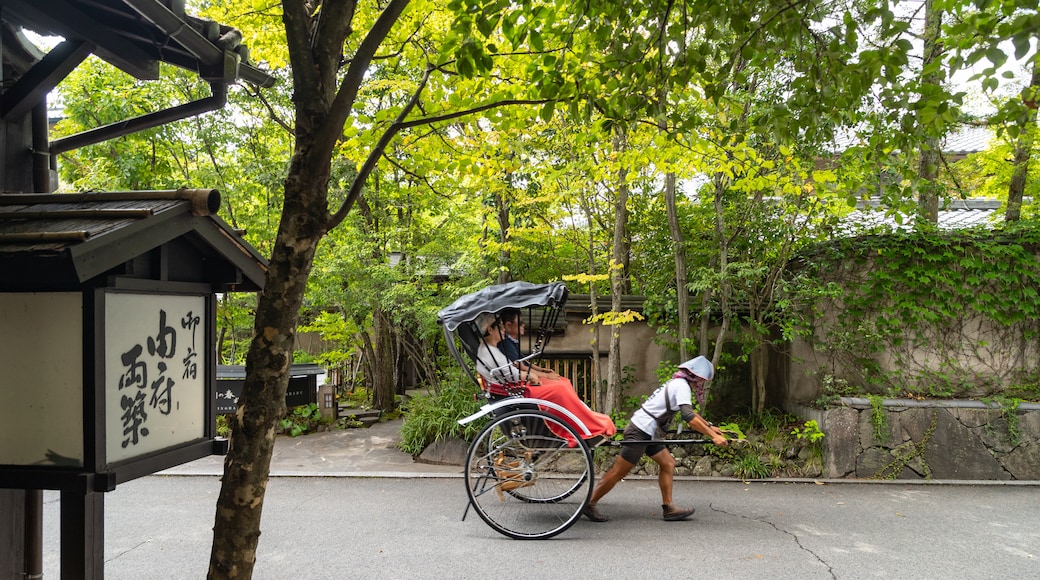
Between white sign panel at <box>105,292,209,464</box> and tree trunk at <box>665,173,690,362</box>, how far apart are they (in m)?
7.03

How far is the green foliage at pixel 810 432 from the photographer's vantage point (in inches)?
327

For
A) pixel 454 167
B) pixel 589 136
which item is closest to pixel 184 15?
pixel 454 167

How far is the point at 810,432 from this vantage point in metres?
8.39

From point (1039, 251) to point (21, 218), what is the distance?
11343mm

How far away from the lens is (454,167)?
6.04m

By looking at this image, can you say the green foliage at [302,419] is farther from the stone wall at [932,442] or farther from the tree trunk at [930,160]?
the tree trunk at [930,160]

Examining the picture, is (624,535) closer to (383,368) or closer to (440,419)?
(440,419)

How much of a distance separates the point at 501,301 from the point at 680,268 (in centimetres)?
363

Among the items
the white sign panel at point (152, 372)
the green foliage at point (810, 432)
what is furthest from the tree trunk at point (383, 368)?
the white sign panel at point (152, 372)

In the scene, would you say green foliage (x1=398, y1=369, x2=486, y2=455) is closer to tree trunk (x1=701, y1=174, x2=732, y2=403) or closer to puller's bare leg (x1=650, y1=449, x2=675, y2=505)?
puller's bare leg (x1=650, y1=449, x2=675, y2=505)

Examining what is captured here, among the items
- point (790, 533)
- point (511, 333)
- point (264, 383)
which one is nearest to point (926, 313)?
point (790, 533)

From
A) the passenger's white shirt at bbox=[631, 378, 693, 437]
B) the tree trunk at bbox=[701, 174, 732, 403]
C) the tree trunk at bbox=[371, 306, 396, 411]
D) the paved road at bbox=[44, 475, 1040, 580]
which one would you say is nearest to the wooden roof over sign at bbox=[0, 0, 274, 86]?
the paved road at bbox=[44, 475, 1040, 580]

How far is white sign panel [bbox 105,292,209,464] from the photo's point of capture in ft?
8.78

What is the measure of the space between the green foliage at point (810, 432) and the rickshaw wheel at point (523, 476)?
3370 millimetres
